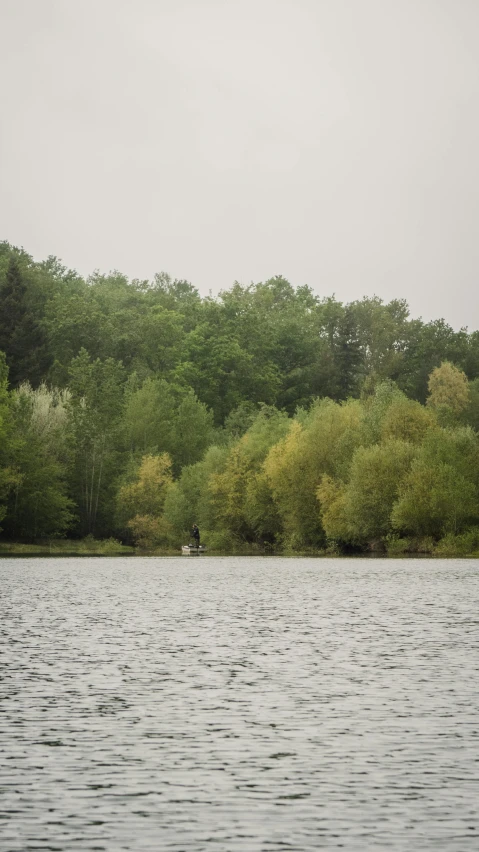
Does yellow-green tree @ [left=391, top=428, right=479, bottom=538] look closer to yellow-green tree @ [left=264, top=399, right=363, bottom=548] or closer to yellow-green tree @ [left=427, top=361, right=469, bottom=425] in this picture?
yellow-green tree @ [left=264, top=399, right=363, bottom=548]

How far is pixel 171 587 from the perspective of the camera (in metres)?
60.9

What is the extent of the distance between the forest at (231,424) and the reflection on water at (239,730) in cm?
5750

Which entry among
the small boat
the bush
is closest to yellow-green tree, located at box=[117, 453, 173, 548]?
the small boat

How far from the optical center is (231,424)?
144375mm

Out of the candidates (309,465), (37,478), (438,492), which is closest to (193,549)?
(309,465)

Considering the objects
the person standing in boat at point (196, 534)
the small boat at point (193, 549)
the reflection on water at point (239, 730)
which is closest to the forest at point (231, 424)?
the person standing in boat at point (196, 534)

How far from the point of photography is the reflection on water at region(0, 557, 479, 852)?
13.6 meters

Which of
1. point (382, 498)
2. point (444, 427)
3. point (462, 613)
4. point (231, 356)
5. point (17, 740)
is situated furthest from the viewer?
point (231, 356)

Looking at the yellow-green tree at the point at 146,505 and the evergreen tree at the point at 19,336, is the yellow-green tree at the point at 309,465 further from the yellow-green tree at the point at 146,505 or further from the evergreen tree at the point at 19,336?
the evergreen tree at the point at 19,336

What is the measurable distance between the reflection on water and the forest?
5750 cm

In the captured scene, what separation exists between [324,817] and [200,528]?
109 metres

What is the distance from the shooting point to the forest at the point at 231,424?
102m

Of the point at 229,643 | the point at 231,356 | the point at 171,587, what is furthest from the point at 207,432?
the point at 229,643

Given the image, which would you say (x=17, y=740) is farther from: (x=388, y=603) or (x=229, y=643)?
(x=388, y=603)
